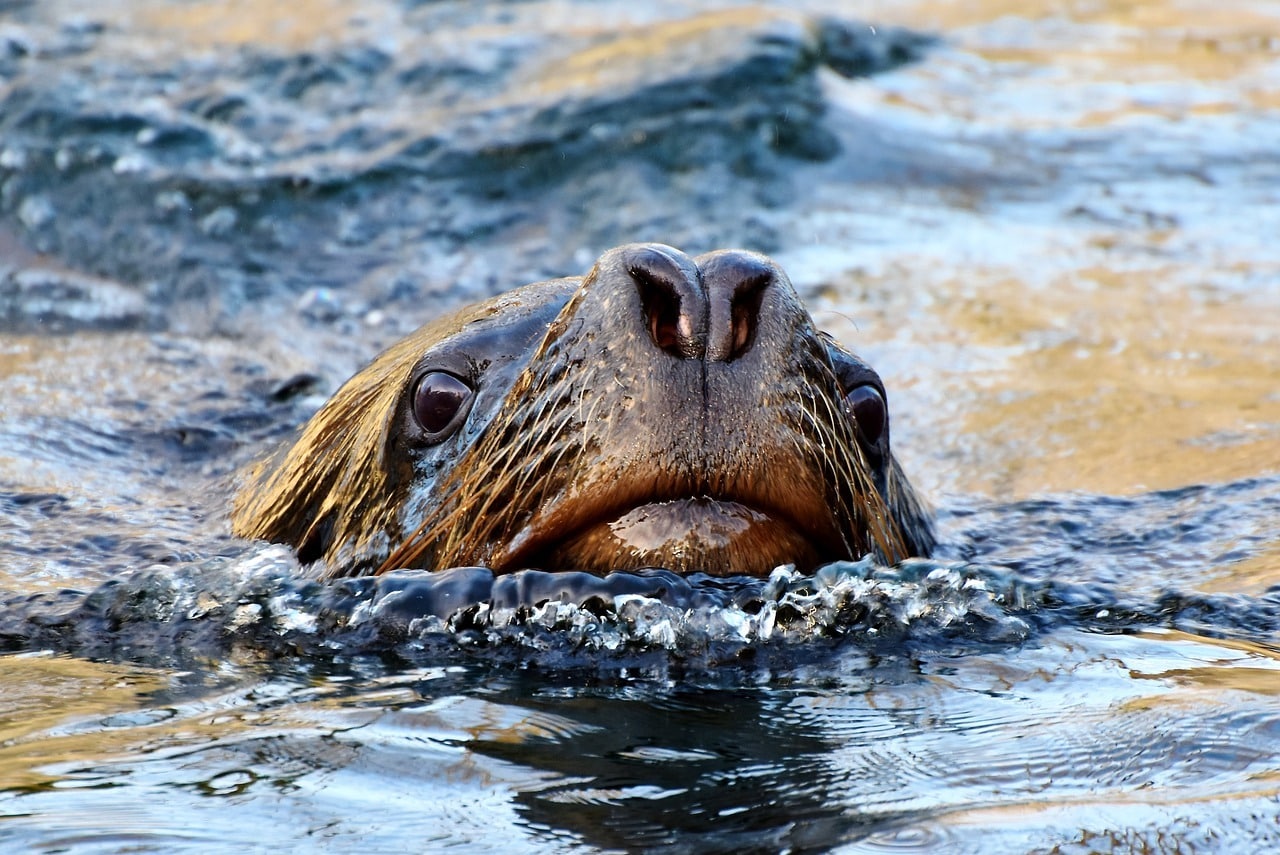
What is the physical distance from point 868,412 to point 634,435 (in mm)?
815

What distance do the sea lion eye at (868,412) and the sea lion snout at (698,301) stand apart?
574 mm

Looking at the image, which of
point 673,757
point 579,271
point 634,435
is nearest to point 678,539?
point 634,435

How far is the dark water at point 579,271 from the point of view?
2.58m

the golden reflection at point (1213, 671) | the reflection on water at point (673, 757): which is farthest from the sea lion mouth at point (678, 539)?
the golden reflection at point (1213, 671)

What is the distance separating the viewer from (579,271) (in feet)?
25.8

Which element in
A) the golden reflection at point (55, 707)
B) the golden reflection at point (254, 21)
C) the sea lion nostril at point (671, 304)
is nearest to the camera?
the golden reflection at point (55, 707)

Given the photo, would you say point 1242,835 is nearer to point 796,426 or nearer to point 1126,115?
point 796,426

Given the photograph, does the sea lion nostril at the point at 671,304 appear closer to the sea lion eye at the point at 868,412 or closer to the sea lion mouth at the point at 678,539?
the sea lion mouth at the point at 678,539

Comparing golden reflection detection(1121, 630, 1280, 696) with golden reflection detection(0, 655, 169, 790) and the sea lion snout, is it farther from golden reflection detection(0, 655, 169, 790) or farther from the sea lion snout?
golden reflection detection(0, 655, 169, 790)

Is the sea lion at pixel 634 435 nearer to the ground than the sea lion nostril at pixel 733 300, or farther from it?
nearer to the ground

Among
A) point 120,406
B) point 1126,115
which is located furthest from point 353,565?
point 1126,115

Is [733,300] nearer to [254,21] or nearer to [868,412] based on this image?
[868,412]

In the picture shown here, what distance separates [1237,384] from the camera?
6.47m

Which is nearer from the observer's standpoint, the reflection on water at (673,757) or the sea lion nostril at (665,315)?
the reflection on water at (673,757)
